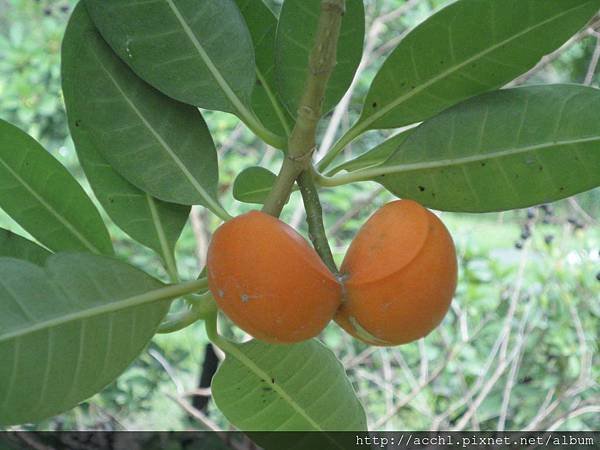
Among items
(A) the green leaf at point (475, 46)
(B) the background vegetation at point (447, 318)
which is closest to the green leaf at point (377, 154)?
(A) the green leaf at point (475, 46)

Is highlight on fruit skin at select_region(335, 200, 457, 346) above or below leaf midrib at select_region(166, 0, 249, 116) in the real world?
below

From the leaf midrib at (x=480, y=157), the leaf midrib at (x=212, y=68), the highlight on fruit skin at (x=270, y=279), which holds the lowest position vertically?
the highlight on fruit skin at (x=270, y=279)

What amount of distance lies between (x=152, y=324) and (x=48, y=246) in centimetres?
16

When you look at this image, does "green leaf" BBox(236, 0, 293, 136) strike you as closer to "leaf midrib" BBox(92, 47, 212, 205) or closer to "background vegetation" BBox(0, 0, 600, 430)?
"leaf midrib" BBox(92, 47, 212, 205)

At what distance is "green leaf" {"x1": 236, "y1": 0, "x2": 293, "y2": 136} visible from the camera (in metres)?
0.59

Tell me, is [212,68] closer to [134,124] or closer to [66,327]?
[134,124]

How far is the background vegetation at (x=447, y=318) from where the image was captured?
2125 mm

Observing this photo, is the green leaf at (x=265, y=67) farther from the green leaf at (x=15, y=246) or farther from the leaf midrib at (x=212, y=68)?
the green leaf at (x=15, y=246)

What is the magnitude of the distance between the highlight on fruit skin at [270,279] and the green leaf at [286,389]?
6.5 inches

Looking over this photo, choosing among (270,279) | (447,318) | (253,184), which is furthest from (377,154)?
(447,318)

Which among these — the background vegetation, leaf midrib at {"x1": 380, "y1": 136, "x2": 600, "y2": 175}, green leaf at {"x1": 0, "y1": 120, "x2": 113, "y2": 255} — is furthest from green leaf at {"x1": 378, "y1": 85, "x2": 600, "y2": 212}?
the background vegetation

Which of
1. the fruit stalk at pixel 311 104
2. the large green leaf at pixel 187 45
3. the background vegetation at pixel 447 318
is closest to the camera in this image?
the fruit stalk at pixel 311 104

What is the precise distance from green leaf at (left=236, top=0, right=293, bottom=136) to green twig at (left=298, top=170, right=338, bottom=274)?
104 mm

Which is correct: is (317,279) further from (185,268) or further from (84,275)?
(185,268)
